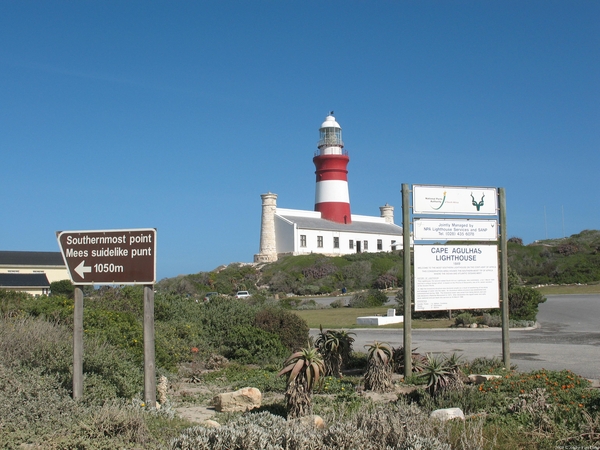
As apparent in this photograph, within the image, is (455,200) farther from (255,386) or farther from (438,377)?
(255,386)

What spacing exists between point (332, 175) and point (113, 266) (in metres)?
58.0

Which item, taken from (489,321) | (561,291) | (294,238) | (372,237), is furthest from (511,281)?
(372,237)

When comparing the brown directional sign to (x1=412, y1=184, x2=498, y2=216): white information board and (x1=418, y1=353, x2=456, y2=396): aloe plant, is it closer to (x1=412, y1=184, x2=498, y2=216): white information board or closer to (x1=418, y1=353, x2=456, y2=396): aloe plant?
(x1=418, y1=353, x2=456, y2=396): aloe plant

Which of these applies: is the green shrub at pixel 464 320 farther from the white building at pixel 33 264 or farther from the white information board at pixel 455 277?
the white building at pixel 33 264

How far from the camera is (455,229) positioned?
9992mm

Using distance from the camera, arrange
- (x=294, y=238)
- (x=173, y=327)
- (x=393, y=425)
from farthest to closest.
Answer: (x=294, y=238)
(x=173, y=327)
(x=393, y=425)

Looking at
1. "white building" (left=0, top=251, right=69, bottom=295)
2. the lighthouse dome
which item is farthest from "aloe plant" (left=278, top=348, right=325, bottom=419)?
the lighthouse dome

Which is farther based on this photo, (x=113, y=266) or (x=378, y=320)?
(x=378, y=320)

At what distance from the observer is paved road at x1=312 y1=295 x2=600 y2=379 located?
429 inches

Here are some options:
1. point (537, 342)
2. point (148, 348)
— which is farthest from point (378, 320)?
point (148, 348)

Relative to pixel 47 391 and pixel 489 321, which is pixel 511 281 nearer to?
pixel 489 321

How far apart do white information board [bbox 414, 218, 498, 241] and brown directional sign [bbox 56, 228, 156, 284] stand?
4.79 metres

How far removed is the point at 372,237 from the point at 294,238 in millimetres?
11864

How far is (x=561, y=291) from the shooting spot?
3638 centimetres
